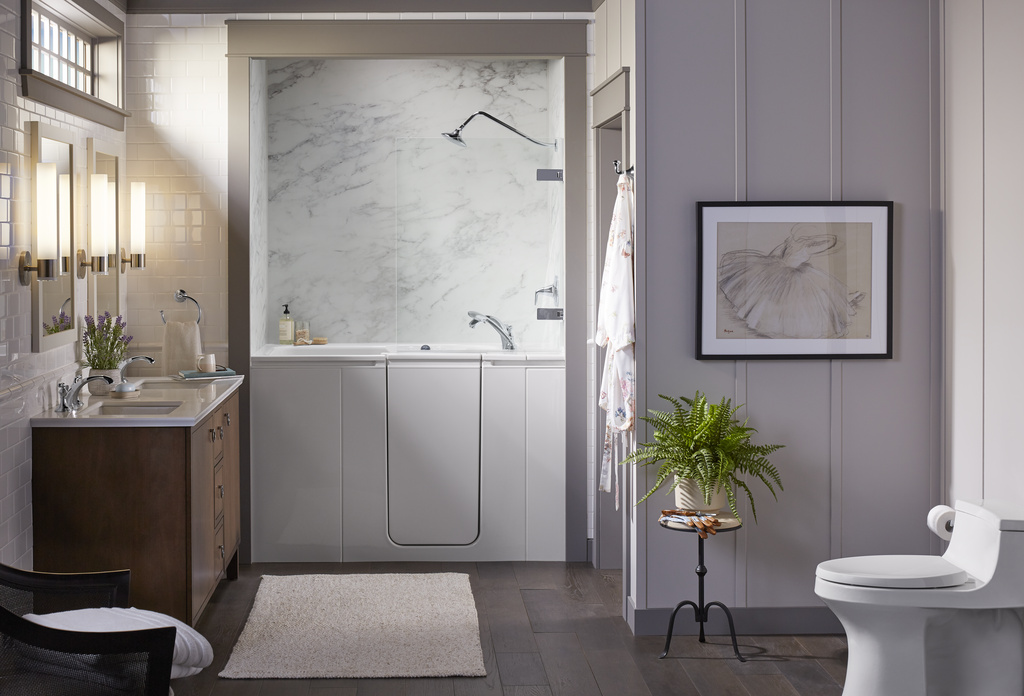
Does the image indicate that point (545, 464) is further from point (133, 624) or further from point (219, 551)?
point (133, 624)

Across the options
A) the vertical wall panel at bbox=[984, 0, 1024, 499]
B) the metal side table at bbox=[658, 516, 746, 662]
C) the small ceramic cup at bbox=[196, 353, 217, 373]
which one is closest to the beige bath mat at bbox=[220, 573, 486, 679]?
the metal side table at bbox=[658, 516, 746, 662]

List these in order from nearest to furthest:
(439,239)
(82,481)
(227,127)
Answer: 1. (82,481)
2. (227,127)
3. (439,239)

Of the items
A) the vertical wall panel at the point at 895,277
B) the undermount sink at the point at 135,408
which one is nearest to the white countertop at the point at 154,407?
the undermount sink at the point at 135,408

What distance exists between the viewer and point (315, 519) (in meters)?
4.55

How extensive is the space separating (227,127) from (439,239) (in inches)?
50.0

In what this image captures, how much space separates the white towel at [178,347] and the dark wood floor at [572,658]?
1.01 meters

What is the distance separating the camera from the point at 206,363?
4.23 meters

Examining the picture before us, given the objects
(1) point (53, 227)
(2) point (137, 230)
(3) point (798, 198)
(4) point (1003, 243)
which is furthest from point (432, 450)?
(4) point (1003, 243)

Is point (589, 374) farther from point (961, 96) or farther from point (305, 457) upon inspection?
point (961, 96)

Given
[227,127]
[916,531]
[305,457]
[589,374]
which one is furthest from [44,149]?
[916,531]

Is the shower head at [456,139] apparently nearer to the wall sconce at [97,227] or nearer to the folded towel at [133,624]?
the wall sconce at [97,227]

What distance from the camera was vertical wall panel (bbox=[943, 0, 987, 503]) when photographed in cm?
333

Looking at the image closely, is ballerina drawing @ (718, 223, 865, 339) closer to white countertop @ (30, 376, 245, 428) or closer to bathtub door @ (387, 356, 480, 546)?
bathtub door @ (387, 356, 480, 546)

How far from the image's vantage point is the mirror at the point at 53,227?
130 inches
